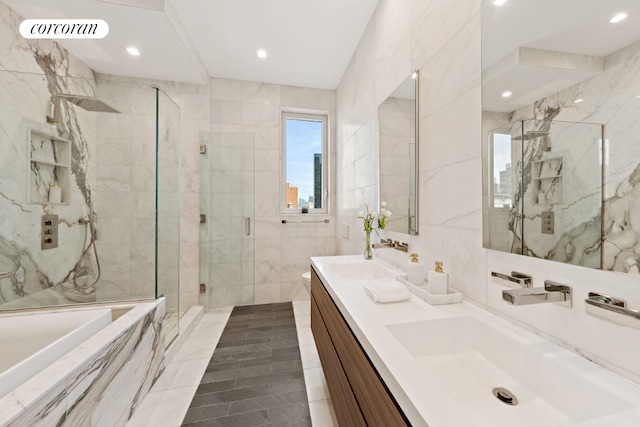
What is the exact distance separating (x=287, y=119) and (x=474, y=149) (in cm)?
264

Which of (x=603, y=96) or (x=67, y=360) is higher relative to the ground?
(x=603, y=96)

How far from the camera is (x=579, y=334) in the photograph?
2.11 ft

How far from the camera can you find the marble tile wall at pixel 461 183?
0.60m

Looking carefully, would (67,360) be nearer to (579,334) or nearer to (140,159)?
(140,159)

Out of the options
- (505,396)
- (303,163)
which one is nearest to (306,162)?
(303,163)

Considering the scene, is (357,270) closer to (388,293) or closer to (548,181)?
(388,293)

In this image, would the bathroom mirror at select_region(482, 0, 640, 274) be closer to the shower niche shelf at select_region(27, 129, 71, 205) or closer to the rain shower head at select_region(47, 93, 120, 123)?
the rain shower head at select_region(47, 93, 120, 123)

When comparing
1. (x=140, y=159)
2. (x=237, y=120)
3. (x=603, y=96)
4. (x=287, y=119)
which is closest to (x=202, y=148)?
(x=237, y=120)

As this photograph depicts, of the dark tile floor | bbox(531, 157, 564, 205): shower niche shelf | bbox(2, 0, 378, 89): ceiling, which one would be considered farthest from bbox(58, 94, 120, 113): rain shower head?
bbox(531, 157, 564, 205): shower niche shelf

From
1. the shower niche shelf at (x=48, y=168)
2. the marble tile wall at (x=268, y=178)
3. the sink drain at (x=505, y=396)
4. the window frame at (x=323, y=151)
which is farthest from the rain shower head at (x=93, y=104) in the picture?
the sink drain at (x=505, y=396)

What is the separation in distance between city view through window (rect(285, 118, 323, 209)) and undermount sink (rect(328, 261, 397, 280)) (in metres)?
1.62

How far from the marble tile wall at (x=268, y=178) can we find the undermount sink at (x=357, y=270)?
143 cm

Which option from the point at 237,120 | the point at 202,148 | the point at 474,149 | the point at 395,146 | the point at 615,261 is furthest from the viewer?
the point at 237,120

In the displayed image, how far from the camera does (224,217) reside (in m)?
2.80
